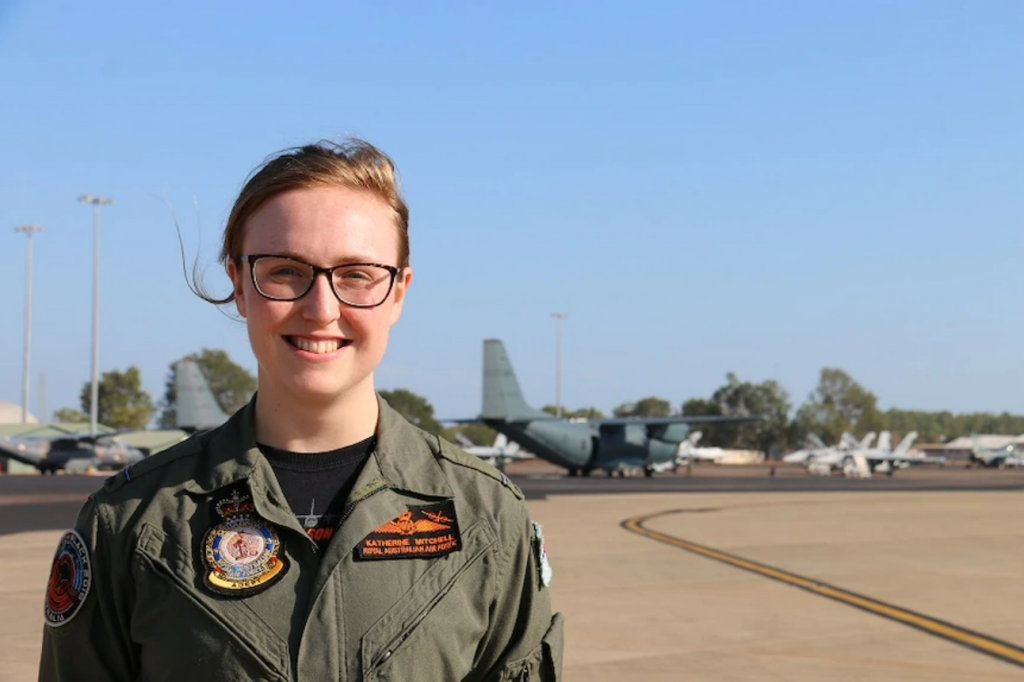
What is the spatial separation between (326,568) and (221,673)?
27 centimetres

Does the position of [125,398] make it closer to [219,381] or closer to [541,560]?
[219,381]

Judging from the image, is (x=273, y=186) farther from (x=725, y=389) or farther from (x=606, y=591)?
(x=725, y=389)

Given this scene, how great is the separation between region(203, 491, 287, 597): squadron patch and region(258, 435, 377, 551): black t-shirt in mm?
88

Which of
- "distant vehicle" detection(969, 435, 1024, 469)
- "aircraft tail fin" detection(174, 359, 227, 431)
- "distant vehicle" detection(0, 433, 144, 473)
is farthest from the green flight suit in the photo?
"distant vehicle" detection(969, 435, 1024, 469)

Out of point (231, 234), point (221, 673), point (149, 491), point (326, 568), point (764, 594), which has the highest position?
point (231, 234)

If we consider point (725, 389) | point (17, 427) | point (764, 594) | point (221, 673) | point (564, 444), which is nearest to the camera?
point (221, 673)

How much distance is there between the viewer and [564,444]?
51.4 m

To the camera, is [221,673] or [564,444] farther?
[564,444]

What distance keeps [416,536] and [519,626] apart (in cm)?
32

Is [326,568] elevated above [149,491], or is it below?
below

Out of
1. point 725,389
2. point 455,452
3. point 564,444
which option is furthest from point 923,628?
point 725,389

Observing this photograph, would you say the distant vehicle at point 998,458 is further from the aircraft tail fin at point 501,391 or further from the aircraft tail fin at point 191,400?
the aircraft tail fin at point 191,400

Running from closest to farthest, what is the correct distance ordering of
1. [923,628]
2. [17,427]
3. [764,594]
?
[923,628] < [764,594] < [17,427]

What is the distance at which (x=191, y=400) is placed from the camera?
49469mm
